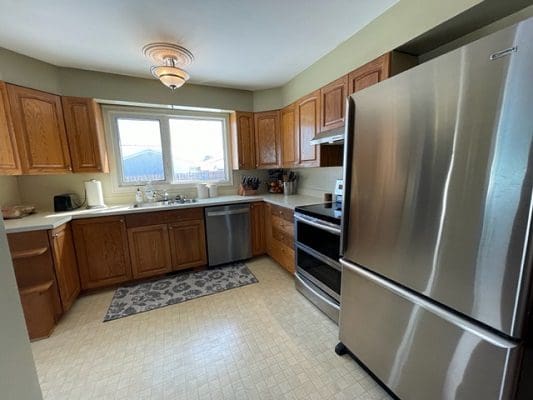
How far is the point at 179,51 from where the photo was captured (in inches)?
82.1

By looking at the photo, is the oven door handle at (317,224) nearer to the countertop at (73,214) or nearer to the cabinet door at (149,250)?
the countertop at (73,214)

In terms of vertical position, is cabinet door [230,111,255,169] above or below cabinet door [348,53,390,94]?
below

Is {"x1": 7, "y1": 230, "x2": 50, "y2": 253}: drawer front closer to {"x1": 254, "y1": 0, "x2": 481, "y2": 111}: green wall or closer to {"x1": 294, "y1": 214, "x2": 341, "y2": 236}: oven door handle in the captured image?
{"x1": 294, "y1": 214, "x2": 341, "y2": 236}: oven door handle

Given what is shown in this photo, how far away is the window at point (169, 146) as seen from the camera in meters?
3.03

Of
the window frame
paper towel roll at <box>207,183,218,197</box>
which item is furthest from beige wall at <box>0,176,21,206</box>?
paper towel roll at <box>207,183,218,197</box>

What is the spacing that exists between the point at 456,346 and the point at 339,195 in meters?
1.71

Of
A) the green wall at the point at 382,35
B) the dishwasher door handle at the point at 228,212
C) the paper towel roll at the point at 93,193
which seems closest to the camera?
the green wall at the point at 382,35

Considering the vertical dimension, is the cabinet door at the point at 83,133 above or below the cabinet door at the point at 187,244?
above

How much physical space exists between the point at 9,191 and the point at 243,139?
2716 millimetres

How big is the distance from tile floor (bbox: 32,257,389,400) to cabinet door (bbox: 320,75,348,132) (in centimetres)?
184

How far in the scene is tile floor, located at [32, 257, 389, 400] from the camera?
1.40 metres

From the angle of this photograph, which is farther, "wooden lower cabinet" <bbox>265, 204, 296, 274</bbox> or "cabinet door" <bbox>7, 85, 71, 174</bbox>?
"wooden lower cabinet" <bbox>265, 204, 296, 274</bbox>

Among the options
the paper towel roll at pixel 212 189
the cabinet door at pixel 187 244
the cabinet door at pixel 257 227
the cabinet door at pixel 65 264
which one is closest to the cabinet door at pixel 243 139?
the paper towel roll at pixel 212 189

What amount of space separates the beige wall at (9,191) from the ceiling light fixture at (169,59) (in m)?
1.96
